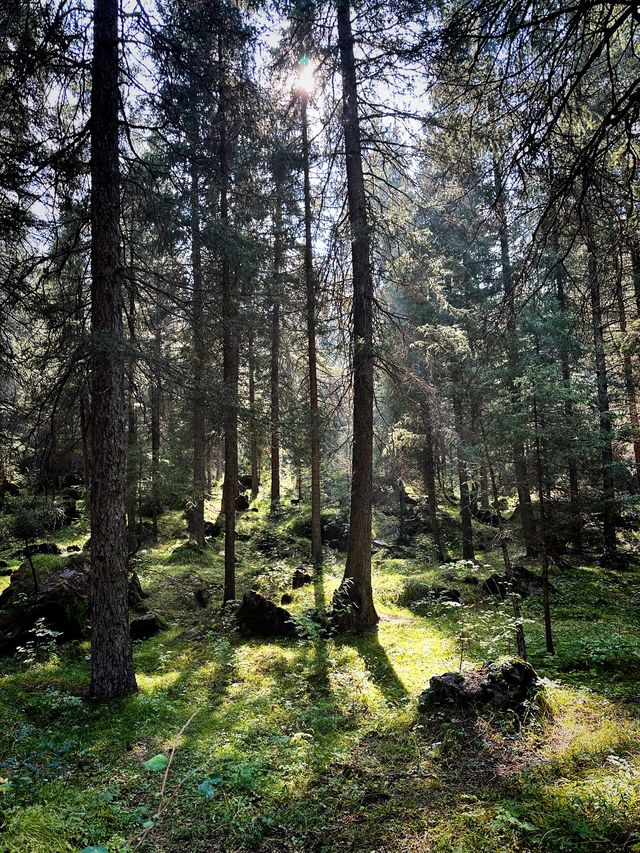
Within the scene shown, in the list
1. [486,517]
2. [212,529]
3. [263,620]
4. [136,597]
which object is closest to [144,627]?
[136,597]

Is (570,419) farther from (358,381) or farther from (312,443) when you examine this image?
(312,443)

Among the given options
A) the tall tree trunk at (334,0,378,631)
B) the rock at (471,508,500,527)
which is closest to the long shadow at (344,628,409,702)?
the tall tree trunk at (334,0,378,631)

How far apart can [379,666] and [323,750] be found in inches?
104

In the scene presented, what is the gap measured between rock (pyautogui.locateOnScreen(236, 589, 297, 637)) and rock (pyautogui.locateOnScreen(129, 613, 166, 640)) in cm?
197

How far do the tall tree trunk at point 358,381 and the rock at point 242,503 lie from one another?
1275 centimetres

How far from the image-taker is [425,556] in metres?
16.4

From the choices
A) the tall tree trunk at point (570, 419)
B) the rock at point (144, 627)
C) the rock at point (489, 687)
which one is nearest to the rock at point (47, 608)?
the rock at point (144, 627)

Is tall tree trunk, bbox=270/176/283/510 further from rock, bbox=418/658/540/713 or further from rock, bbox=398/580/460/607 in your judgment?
rock, bbox=418/658/540/713

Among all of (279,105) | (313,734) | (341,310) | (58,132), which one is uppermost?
(279,105)

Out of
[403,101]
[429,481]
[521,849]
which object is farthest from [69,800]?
[429,481]

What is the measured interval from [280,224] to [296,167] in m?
2.87

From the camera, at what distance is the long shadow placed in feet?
21.2

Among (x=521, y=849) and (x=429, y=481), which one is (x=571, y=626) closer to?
(x=521, y=849)

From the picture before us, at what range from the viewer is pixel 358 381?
31.6 feet
